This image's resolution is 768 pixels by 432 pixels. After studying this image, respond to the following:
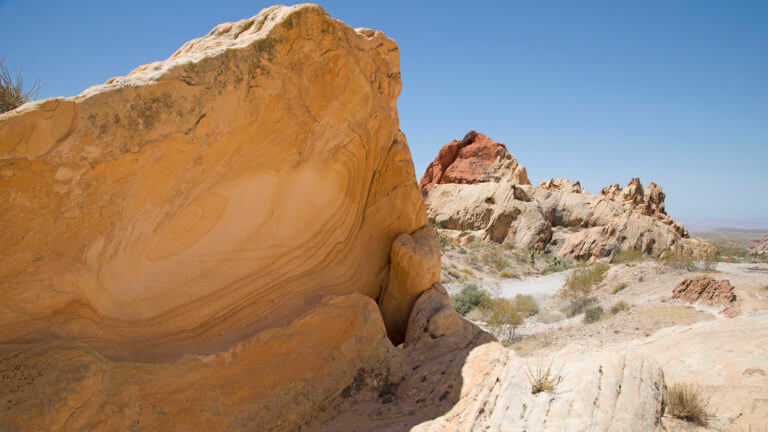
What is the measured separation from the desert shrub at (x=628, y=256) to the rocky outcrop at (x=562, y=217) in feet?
2.45

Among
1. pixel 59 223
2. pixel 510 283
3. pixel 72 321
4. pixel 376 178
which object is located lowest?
pixel 510 283

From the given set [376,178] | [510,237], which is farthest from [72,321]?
[510,237]

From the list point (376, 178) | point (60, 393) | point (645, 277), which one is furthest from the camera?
point (645, 277)

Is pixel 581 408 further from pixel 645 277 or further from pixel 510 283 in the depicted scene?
pixel 510 283

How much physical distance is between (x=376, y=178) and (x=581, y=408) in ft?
11.0

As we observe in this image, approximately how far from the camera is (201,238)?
3.61m

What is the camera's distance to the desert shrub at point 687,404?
3.67 metres

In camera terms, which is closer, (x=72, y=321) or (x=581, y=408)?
(x=72, y=321)

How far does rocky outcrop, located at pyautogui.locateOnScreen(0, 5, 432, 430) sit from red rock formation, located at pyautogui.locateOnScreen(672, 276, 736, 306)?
8080mm

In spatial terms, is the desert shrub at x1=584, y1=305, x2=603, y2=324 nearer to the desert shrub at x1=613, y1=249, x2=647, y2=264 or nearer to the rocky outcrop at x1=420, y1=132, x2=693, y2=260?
the desert shrub at x1=613, y1=249, x2=647, y2=264

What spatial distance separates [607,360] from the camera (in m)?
3.97

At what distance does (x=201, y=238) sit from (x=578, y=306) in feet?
35.4

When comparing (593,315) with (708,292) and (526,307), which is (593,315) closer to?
(526,307)

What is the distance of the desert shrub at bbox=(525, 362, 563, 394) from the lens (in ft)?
11.8
